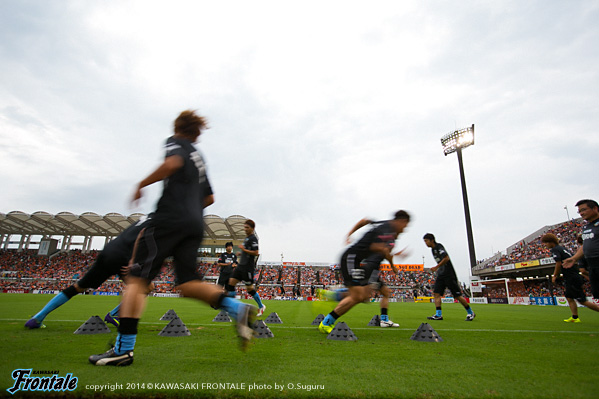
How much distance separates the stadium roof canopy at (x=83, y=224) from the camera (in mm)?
37469

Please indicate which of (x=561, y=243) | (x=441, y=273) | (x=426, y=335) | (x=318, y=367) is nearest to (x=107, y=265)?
(x=318, y=367)

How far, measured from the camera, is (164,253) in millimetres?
2258

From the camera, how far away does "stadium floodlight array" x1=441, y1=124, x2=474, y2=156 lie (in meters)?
41.4

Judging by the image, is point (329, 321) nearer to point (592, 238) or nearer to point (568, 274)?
point (592, 238)

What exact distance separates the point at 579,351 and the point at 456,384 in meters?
2.42

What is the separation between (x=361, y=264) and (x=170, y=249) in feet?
9.66

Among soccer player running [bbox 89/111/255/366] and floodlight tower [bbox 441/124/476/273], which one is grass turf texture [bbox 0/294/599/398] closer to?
soccer player running [bbox 89/111/255/366]

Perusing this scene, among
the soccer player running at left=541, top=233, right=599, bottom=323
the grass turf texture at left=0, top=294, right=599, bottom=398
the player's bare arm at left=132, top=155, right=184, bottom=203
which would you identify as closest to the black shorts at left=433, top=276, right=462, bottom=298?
the soccer player running at left=541, top=233, right=599, bottom=323

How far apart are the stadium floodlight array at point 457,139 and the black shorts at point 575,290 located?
4012 cm

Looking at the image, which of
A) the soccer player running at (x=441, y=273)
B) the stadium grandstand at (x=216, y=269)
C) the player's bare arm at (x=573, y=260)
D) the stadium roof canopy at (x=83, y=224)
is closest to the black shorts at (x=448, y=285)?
the soccer player running at (x=441, y=273)

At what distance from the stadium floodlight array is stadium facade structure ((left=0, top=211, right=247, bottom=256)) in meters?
31.1

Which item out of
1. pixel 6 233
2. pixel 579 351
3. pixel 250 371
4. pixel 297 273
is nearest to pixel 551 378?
pixel 579 351

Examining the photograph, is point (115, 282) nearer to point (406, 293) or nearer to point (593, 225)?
point (406, 293)

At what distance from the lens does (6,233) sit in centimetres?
4516
